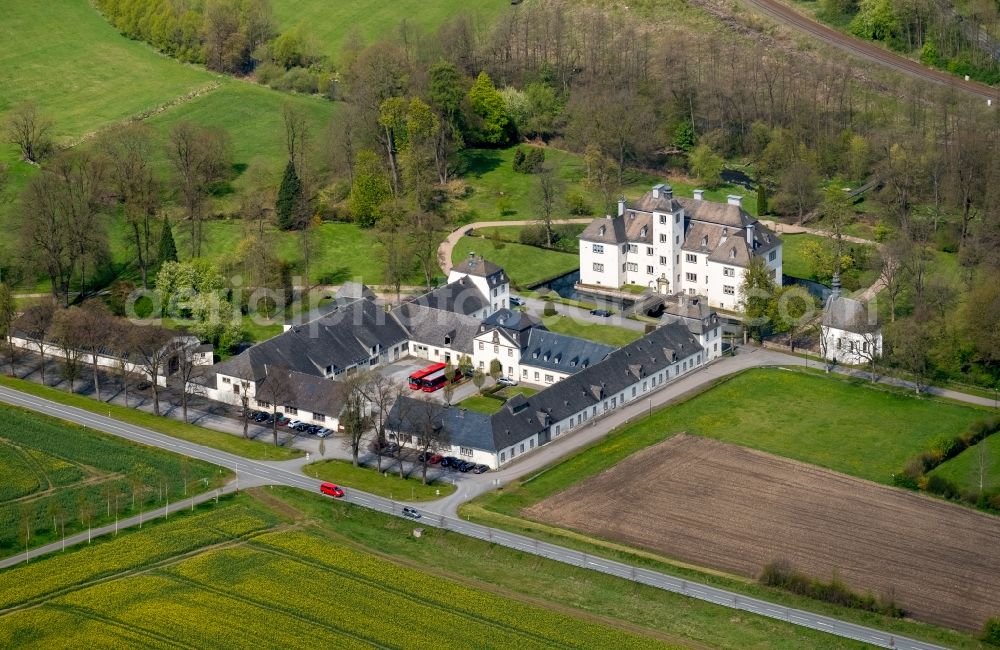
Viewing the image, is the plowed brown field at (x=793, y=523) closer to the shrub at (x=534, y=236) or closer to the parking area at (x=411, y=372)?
the parking area at (x=411, y=372)

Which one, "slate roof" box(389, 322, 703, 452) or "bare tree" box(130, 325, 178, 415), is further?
"bare tree" box(130, 325, 178, 415)

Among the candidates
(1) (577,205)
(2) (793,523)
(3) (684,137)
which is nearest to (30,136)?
(1) (577,205)

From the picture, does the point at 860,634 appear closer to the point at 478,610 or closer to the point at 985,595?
the point at 985,595

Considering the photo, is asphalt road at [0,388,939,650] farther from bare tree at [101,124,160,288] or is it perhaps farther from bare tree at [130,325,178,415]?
bare tree at [101,124,160,288]

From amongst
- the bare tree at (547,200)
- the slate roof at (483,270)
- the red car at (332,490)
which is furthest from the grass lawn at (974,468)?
the bare tree at (547,200)

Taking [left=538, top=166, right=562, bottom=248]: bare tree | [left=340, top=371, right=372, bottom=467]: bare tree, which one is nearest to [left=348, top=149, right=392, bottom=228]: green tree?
[left=538, top=166, right=562, bottom=248]: bare tree

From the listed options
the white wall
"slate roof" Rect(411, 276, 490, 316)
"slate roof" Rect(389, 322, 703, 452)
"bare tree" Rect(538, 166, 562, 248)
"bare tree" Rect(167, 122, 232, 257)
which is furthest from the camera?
"bare tree" Rect(538, 166, 562, 248)

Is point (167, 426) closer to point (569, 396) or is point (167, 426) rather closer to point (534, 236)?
point (569, 396)
